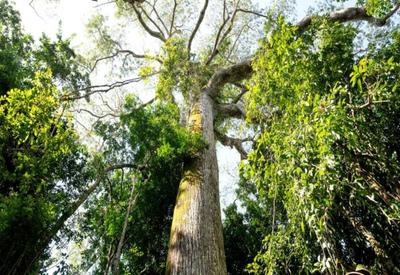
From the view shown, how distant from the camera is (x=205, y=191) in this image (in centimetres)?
465

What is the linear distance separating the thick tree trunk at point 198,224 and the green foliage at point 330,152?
0.70 metres

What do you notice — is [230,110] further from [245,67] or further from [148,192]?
[148,192]

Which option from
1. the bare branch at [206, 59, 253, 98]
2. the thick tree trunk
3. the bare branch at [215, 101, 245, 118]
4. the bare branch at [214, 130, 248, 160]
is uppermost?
the bare branch at [206, 59, 253, 98]

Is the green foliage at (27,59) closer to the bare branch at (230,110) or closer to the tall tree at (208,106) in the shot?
the tall tree at (208,106)

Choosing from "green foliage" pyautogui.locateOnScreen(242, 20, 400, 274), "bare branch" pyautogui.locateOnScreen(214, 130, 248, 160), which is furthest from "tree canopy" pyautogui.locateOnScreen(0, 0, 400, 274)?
"bare branch" pyautogui.locateOnScreen(214, 130, 248, 160)

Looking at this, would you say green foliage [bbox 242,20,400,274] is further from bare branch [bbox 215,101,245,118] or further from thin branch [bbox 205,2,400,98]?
bare branch [bbox 215,101,245,118]

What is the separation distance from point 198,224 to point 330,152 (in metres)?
2.11

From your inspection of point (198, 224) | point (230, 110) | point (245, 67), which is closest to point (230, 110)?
point (230, 110)

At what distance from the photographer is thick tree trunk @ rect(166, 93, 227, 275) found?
334cm

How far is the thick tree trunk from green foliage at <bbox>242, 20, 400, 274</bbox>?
2.31 ft

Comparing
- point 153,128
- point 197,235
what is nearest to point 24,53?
point 153,128

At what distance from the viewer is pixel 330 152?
2361 mm

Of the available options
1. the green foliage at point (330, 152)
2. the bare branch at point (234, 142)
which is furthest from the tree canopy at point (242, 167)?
the bare branch at point (234, 142)

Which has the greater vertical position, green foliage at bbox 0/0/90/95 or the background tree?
green foliage at bbox 0/0/90/95
